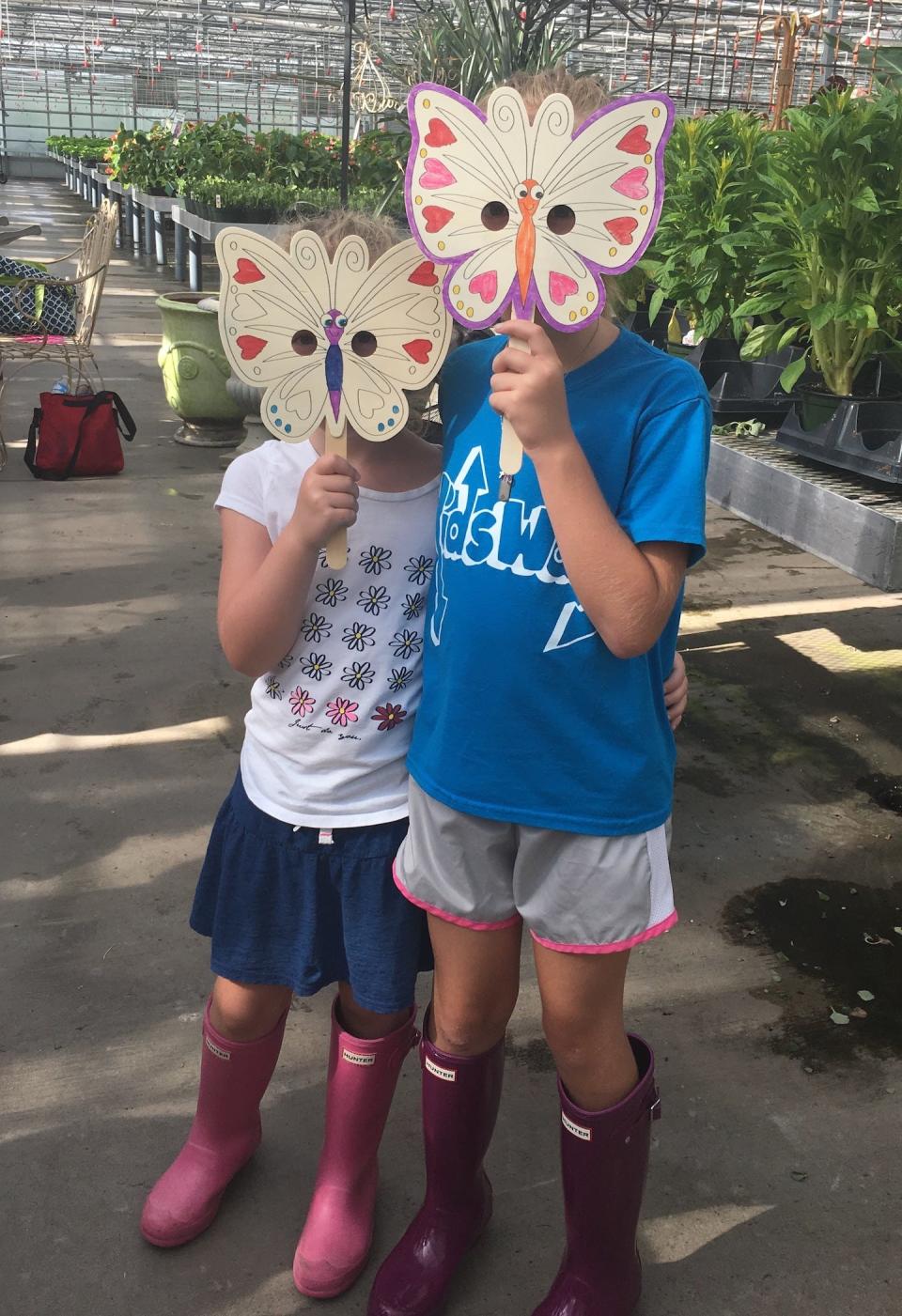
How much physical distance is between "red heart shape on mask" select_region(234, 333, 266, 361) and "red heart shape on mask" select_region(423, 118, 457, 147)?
0.25m

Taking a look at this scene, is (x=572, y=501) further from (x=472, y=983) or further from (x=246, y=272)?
(x=472, y=983)

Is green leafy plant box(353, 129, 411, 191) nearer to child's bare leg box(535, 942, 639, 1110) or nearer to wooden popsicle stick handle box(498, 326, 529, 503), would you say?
wooden popsicle stick handle box(498, 326, 529, 503)

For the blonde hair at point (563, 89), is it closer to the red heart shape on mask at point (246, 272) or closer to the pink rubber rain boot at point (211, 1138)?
the red heart shape on mask at point (246, 272)

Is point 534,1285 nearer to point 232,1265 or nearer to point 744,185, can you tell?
point 232,1265

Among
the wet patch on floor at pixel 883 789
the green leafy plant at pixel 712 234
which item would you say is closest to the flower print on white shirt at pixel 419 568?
the green leafy plant at pixel 712 234

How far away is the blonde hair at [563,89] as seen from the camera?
3.53 ft

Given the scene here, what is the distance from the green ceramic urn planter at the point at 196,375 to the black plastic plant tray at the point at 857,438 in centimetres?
349

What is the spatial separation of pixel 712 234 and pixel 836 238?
0.61 m

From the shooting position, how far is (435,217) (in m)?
1.10

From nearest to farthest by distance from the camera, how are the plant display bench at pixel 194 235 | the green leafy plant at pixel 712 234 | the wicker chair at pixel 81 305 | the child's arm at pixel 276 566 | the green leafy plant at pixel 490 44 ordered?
the child's arm at pixel 276 566, the green leafy plant at pixel 712 234, the green leafy plant at pixel 490 44, the wicker chair at pixel 81 305, the plant display bench at pixel 194 235

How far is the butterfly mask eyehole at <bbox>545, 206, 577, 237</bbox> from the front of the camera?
3.55 feet

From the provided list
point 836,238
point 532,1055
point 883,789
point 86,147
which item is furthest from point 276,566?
point 86,147

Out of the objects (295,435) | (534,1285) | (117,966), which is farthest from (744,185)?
(534,1285)

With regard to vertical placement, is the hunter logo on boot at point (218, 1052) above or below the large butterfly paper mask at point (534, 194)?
below
